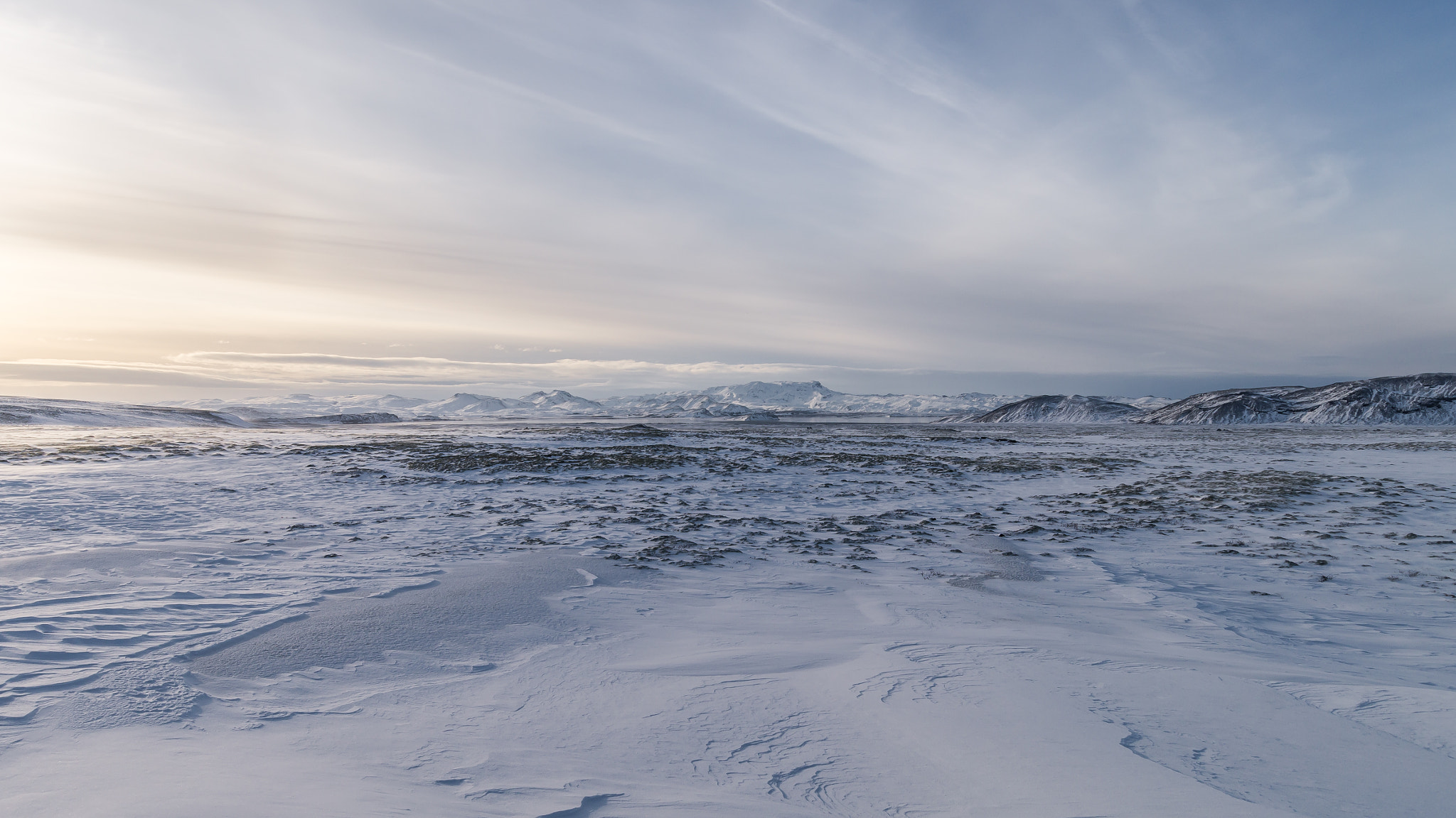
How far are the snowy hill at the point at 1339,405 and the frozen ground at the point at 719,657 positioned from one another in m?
84.3

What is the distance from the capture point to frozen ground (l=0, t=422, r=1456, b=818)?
3922 mm

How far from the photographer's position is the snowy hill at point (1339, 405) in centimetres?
7506

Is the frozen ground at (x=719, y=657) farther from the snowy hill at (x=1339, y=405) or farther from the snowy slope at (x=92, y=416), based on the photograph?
the snowy hill at (x=1339, y=405)

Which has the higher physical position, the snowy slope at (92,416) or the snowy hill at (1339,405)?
the snowy hill at (1339,405)

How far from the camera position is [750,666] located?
19.9 feet

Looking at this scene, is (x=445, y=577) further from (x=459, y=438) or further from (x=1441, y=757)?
(x=459, y=438)

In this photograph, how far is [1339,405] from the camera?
81188 millimetres

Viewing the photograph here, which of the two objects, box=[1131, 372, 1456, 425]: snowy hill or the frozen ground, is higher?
box=[1131, 372, 1456, 425]: snowy hill

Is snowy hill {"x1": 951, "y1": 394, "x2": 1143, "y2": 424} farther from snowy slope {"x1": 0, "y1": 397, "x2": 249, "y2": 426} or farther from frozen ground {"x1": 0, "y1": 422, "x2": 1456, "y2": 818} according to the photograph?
frozen ground {"x1": 0, "y1": 422, "x2": 1456, "y2": 818}

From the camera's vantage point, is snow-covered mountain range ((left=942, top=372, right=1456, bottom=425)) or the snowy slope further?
snow-covered mountain range ((left=942, top=372, right=1456, bottom=425))

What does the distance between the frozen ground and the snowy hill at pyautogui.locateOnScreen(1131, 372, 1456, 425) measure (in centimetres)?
8429

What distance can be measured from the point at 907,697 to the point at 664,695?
6.25ft

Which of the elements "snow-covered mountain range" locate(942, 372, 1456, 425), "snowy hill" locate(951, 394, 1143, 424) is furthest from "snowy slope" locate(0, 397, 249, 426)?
"snow-covered mountain range" locate(942, 372, 1456, 425)

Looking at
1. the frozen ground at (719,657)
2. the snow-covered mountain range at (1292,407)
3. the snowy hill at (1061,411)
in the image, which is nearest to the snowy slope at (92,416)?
the frozen ground at (719,657)
